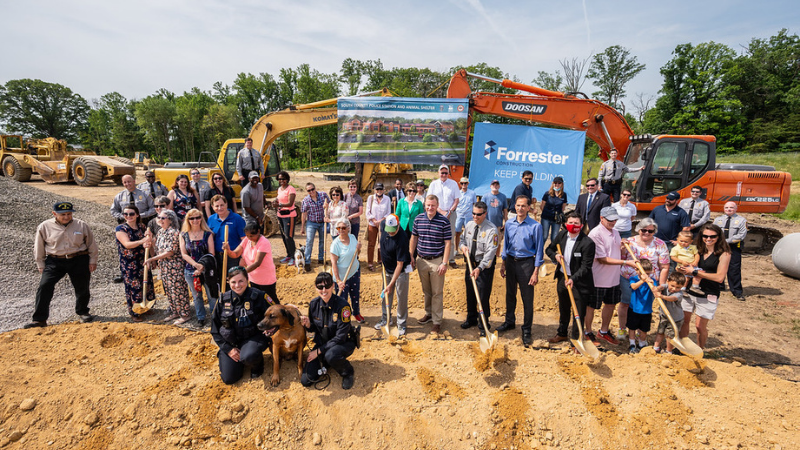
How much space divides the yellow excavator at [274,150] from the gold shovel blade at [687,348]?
793 centimetres

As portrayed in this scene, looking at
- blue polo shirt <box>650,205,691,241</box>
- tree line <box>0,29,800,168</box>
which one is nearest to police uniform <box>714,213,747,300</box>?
blue polo shirt <box>650,205,691,241</box>

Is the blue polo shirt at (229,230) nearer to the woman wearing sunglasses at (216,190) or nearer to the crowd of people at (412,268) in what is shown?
the crowd of people at (412,268)

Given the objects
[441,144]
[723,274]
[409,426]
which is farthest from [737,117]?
[409,426]

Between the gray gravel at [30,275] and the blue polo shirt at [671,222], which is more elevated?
the blue polo shirt at [671,222]

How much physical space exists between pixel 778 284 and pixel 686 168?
3.03 metres

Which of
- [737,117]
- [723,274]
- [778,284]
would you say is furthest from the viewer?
[737,117]

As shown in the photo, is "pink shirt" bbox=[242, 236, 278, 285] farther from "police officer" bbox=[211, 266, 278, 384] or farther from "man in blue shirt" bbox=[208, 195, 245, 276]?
"police officer" bbox=[211, 266, 278, 384]

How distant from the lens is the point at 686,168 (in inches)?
336

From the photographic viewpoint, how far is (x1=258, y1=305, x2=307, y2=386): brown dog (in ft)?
12.0

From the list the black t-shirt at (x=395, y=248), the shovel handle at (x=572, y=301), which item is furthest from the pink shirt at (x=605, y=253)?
the black t-shirt at (x=395, y=248)

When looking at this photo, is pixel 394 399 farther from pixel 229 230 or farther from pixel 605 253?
pixel 229 230

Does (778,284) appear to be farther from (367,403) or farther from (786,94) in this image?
(786,94)

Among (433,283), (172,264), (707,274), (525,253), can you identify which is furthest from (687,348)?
(172,264)

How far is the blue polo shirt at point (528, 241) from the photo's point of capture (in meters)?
4.74
